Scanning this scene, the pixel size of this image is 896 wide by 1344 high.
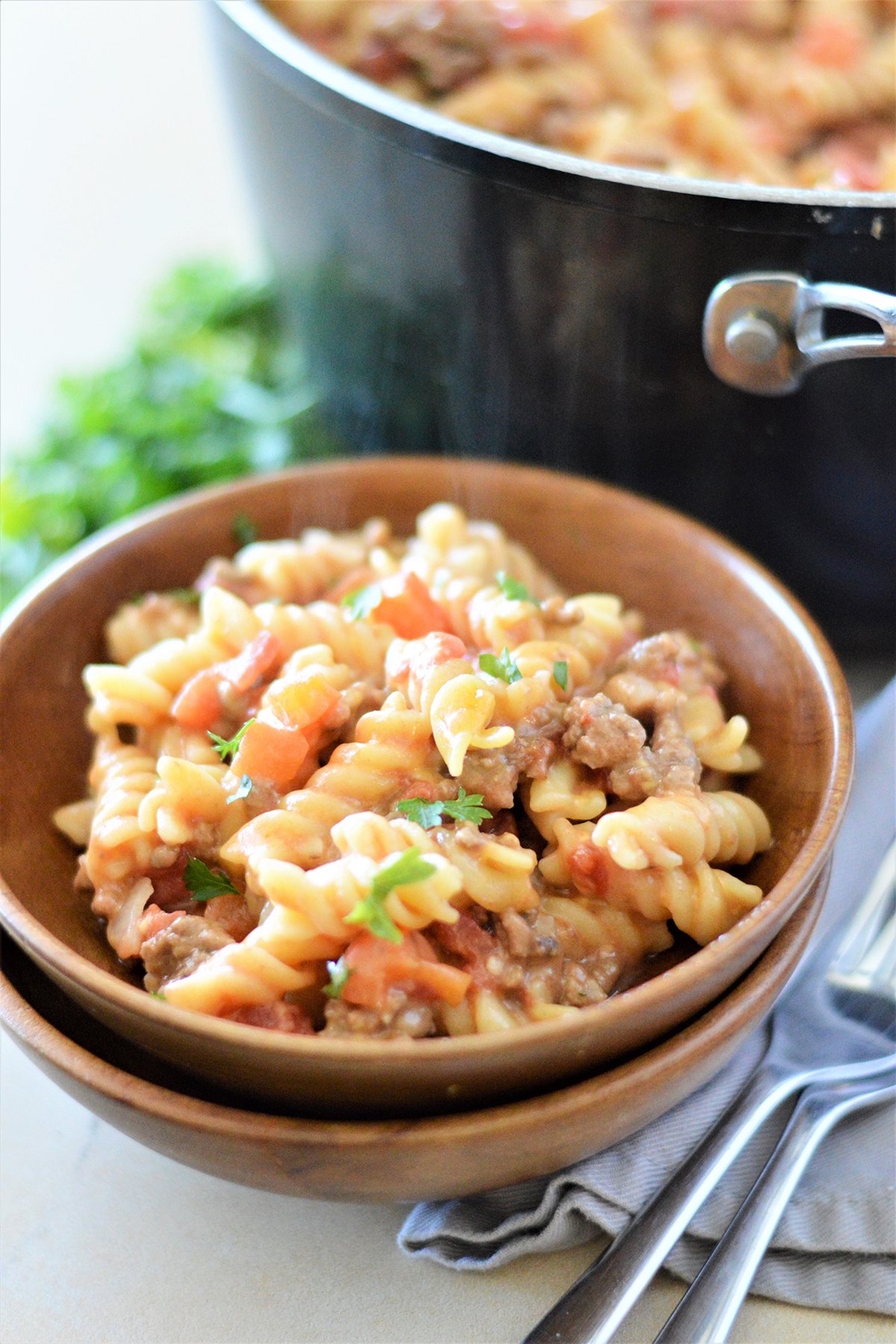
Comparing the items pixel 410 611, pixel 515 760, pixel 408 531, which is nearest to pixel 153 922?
pixel 515 760

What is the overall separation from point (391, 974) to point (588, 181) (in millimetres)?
1518

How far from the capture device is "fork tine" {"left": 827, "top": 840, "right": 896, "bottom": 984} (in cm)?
245

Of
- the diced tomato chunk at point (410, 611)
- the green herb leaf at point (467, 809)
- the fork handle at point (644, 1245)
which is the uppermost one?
the diced tomato chunk at point (410, 611)

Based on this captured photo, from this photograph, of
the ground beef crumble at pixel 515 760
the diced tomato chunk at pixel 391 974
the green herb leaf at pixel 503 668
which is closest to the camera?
the diced tomato chunk at pixel 391 974

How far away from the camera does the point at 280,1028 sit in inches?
72.0

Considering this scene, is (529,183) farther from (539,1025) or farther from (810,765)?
(539,1025)

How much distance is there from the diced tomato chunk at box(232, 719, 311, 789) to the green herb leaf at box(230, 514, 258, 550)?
32.8 inches

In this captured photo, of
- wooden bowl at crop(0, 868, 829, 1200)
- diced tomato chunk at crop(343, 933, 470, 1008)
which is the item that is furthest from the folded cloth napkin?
diced tomato chunk at crop(343, 933, 470, 1008)

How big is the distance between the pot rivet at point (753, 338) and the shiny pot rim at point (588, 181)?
0.54 feet

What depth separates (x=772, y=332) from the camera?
2367 millimetres

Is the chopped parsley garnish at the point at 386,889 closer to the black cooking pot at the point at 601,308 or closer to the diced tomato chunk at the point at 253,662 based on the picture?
the diced tomato chunk at the point at 253,662

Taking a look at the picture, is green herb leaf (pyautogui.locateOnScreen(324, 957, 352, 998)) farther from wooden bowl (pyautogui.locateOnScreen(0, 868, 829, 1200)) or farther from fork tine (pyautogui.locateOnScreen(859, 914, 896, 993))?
fork tine (pyautogui.locateOnScreen(859, 914, 896, 993))

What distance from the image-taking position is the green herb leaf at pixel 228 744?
2131mm

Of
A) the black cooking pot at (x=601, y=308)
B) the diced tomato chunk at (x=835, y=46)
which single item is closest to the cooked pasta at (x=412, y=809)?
the black cooking pot at (x=601, y=308)
